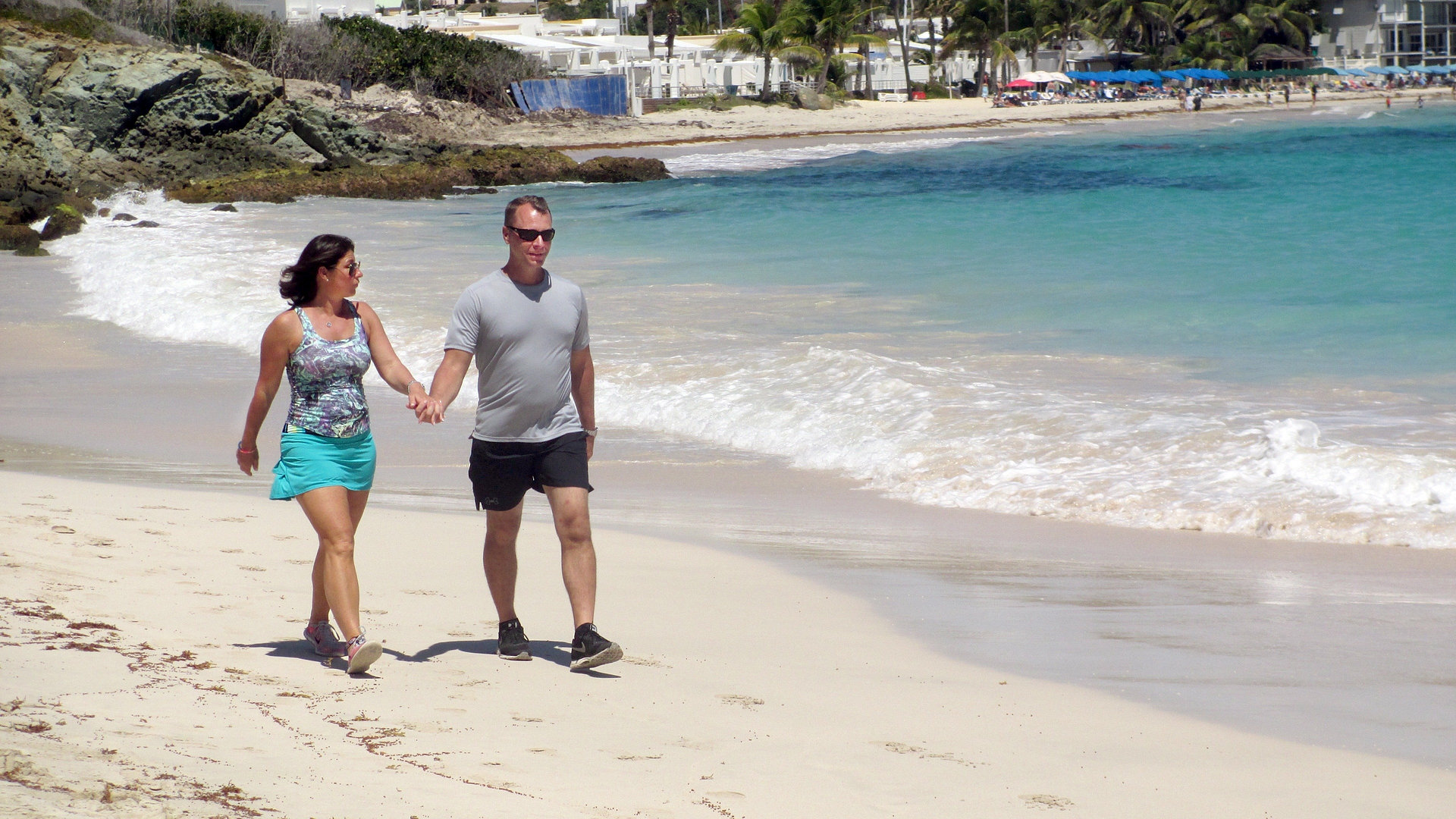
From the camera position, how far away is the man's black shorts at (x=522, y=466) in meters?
4.43

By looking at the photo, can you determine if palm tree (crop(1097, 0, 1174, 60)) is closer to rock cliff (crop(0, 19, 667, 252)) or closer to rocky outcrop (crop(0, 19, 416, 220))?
rock cliff (crop(0, 19, 667, 252))

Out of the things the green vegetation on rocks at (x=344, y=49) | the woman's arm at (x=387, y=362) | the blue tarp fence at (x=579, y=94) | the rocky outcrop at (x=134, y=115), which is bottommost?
the woman's arm at (x=387, y=362)

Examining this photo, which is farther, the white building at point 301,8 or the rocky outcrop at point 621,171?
the white building at point 301,8

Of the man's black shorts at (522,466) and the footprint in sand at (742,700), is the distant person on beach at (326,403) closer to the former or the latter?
the man's black shorts at (522,466)

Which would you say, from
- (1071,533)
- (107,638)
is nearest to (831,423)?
(1071,533)

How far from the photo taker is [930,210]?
27656mm

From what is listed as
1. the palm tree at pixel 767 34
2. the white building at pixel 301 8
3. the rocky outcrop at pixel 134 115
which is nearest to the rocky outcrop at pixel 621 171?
the rocky outcrop at pixel 134 115

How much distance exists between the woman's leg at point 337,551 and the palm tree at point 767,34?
6602cm

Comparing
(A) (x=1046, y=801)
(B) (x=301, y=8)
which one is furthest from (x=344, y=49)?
(A) (x=1046, y=801)

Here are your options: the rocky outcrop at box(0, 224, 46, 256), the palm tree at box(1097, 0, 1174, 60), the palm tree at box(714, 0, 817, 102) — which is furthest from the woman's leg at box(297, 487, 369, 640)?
the palm tree at box(1097, 0, 1174, 60)

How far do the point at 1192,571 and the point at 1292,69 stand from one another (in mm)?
95170

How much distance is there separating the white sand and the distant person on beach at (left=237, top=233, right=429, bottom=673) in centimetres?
34

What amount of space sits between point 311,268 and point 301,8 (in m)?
62.4

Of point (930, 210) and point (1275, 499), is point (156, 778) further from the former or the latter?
point (930, 210)
